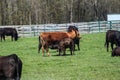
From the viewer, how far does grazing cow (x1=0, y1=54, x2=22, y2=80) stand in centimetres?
1065

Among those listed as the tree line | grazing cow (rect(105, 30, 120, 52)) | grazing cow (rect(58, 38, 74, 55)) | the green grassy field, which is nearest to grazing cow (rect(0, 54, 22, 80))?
the green grassy field

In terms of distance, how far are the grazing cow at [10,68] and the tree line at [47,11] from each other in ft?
199

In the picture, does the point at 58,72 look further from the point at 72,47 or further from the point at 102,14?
the point at 102,14

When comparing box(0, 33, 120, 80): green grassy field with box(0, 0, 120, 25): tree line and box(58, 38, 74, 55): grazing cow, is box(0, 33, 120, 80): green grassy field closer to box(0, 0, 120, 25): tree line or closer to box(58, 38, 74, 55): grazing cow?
box(58, 38, 74, 55): grazing cow

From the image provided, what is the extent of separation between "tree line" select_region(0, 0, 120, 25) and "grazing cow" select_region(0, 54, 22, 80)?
199ft

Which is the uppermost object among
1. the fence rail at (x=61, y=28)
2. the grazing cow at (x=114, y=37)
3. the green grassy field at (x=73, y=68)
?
the grazing cow at (x=114, y=37)

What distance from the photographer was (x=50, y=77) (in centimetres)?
1413

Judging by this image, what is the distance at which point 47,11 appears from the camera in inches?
2923

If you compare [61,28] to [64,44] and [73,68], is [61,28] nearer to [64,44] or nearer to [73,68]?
[64,44]

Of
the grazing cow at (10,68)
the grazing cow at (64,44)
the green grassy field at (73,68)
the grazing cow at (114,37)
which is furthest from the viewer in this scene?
the grazing cow at (114,37)

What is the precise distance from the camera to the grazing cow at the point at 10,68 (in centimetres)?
1065

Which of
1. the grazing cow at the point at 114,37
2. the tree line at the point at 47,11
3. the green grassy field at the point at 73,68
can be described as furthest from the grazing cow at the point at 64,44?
the tree line at the point at 47,11

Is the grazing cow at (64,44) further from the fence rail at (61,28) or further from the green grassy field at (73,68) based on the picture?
the fence rail at (61,28)

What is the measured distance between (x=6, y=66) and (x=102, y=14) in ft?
231
